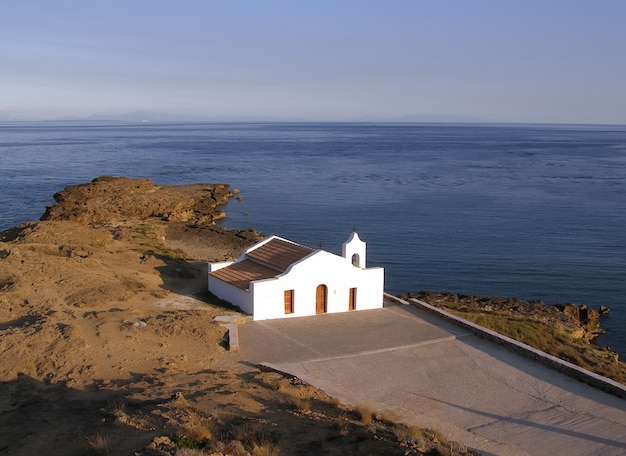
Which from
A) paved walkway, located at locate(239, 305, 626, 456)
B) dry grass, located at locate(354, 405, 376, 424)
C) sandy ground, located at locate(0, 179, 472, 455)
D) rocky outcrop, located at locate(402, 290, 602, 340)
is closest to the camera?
sandy ground, located at locate(0, 179, 472, 455)

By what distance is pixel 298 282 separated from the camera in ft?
72.6

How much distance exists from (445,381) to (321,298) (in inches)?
278

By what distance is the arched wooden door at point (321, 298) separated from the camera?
74.4 ft

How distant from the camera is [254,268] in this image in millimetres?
24391

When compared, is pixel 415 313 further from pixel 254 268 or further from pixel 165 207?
pixel 165 207

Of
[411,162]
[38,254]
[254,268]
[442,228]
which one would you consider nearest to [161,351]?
[254,268]

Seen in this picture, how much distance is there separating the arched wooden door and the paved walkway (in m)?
0.48

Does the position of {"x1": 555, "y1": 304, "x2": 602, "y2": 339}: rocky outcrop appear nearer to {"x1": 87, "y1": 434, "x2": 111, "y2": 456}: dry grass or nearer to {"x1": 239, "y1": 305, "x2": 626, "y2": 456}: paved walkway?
{"x1": 239, "y1": 305, "x2": 626, "y2": 456}: paved walkway

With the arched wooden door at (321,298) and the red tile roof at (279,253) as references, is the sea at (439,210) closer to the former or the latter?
the red tile roof at (279,253)

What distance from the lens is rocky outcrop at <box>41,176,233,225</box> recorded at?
49.8 metres

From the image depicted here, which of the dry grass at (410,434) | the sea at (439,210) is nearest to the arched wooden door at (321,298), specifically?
the dry grass at (410,434)

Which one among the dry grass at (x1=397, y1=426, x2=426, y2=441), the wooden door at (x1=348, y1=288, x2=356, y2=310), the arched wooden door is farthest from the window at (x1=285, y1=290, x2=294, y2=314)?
the dry grass at (x1=397, y1=426, x2=426, y2=441)

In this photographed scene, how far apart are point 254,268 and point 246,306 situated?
2.66 metres

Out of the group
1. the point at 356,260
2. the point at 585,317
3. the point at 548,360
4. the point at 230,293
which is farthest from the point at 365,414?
the point at 585,317
